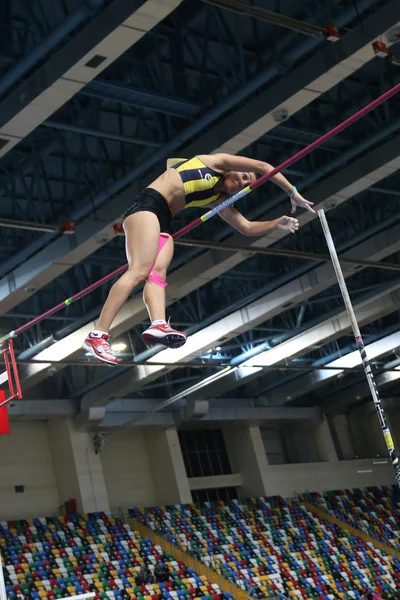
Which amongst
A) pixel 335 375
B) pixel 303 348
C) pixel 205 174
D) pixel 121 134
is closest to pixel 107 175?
pixel 121 134

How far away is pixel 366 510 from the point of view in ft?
100

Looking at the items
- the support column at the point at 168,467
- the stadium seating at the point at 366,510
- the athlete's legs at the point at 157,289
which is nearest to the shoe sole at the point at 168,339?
the athlete's legs at the point at 157,289

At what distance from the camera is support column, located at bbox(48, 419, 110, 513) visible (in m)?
24.4

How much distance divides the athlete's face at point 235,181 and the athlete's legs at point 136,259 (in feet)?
2.40

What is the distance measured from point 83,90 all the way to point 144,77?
2.99ft

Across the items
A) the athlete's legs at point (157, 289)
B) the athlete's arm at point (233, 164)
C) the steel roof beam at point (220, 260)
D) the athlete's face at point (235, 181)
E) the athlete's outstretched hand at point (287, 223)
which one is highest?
the steel roof beam at point (220, 260)

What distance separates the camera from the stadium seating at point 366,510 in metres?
29.7

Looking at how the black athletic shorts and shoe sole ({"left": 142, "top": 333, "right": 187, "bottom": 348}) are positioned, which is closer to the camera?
shoe sole ({"left": 142, "top": 333, "right": 187, "bottom": 348})

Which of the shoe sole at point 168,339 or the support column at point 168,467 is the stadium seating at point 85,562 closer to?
the support column at point 168,467

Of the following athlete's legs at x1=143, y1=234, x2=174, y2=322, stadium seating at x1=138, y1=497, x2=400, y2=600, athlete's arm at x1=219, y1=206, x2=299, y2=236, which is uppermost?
athlete's arm at x1=219, y1=206, x2=299, y2=236

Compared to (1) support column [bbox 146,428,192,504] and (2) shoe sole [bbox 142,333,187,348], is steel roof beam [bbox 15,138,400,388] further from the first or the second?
(2) shoe sole [bbox 142,333,187,348]

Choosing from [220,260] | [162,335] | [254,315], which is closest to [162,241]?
[162,335]

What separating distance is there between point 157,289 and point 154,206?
1.85ft

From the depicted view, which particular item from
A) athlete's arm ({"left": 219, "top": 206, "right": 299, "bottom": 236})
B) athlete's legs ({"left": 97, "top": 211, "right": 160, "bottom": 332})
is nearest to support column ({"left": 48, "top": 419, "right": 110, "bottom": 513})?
athlete's arm ({"left": 219, "top": 206, "right": 299, "bottom": 236})
